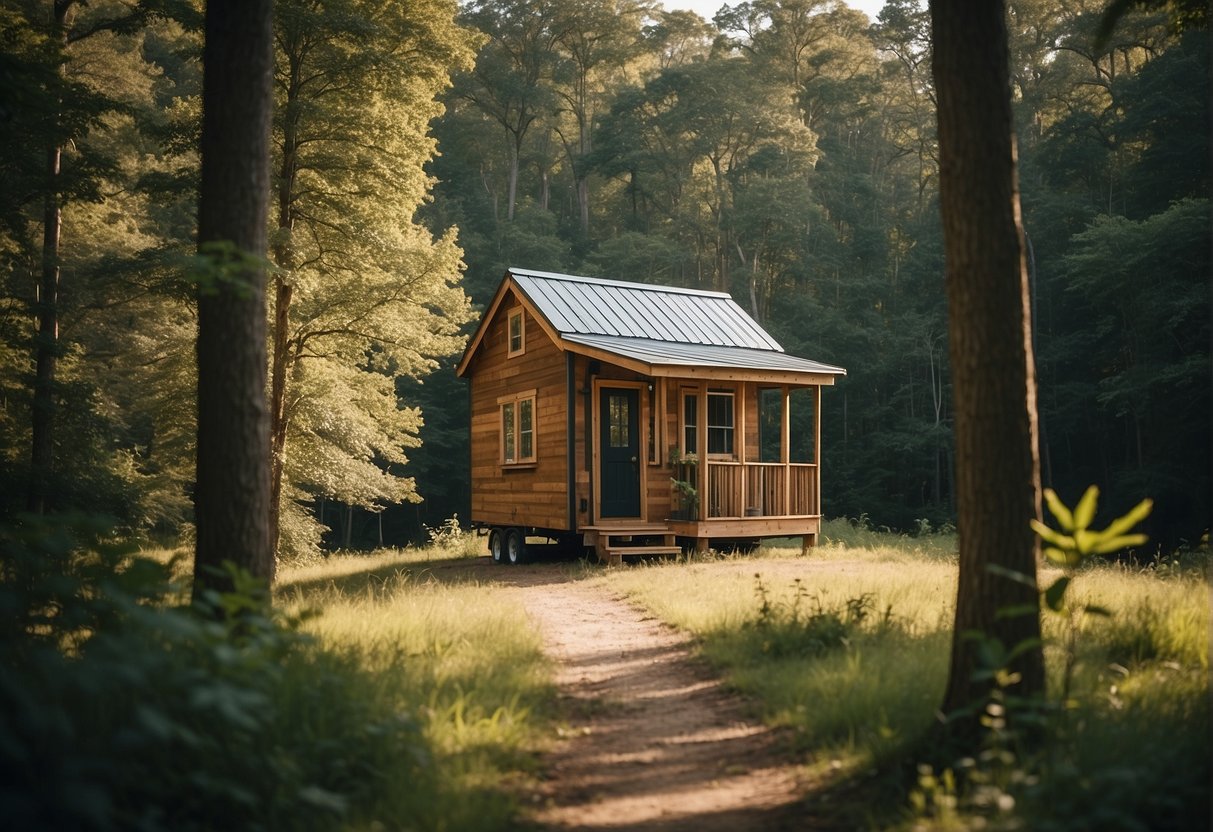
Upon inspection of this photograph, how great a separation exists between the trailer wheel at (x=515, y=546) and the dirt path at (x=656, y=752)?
28.5 ft

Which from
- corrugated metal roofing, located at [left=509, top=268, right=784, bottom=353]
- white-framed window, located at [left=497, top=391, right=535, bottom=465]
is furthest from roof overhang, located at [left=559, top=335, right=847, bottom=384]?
white-framed window, located at [left=497, top=391, right=535, bottom=465]

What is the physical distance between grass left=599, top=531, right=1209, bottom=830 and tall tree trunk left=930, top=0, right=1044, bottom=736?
50 centimetres

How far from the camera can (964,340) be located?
4816mm

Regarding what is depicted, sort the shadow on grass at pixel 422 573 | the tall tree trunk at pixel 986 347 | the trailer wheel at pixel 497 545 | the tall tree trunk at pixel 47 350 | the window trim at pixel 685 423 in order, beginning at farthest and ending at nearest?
the trailer wheel at pixel 497 545 < the window trim at pixel 685 423 < the tall tree trunk at pixel 47 350 < the shadow on grass at pixel 422 573 < the tall tree trunk at pixel 986 347

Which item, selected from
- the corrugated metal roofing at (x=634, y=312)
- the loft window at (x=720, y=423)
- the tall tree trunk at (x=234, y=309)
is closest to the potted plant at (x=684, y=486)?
the loft window at (x=720, y=423)

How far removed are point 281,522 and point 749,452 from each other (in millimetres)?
9663

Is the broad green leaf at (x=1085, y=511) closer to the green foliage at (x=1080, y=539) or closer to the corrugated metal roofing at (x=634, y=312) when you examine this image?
the green foliage at (x=1080, y=539)

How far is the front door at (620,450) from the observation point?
16.7m

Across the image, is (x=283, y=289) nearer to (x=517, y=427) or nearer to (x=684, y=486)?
(x=517, y=427)

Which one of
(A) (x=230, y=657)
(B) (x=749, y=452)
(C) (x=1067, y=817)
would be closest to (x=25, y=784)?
(A) (x=230, y=657)

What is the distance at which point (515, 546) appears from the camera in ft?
58.4

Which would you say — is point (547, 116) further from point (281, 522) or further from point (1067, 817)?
point (1067, 817)

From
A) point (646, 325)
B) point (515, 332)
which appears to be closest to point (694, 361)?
point (646, 325)

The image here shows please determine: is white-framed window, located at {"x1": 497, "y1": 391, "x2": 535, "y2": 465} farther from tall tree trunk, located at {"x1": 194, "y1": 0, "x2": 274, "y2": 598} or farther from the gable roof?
tall tree trunk, located at {"x1": 194, "y1": 0, "x2": 274, "y2": 598}
